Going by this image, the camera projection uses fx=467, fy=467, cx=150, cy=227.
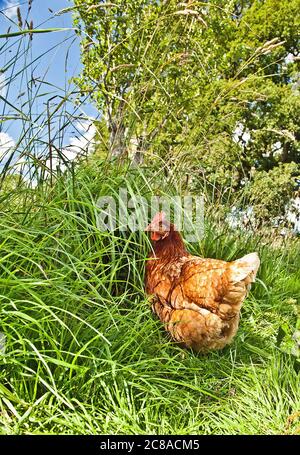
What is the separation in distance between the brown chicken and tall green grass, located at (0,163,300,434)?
9cm

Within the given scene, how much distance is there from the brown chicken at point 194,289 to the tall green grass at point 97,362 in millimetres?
92

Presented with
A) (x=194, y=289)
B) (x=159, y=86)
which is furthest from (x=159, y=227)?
(x=159, y=86)

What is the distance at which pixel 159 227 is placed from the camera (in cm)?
228

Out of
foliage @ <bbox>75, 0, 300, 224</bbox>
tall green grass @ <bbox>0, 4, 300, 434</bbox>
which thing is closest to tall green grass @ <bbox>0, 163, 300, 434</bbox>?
tall green grass @ <bbox>0, 4, 300, 434</bbox>

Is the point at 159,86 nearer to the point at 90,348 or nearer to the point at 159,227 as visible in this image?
the point at 159,227

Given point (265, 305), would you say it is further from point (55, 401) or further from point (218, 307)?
point (55, 401)

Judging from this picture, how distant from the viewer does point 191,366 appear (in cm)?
208

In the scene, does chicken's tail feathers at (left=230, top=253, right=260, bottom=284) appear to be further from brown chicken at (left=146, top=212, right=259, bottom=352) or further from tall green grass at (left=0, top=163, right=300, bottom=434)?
tall green grass at (left=0, top=163, right=300, bottom=434)

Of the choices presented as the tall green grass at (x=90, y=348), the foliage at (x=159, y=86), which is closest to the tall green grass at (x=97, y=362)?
the tall green grass at (x=90, y=348)

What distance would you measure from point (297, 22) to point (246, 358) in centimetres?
1462

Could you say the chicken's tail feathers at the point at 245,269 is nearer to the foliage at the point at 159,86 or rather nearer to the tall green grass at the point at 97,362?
the tall green grass at the point at 97,362

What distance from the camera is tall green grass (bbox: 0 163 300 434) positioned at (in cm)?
159

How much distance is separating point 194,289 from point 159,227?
360mm

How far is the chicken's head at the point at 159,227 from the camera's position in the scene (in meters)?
2.27
